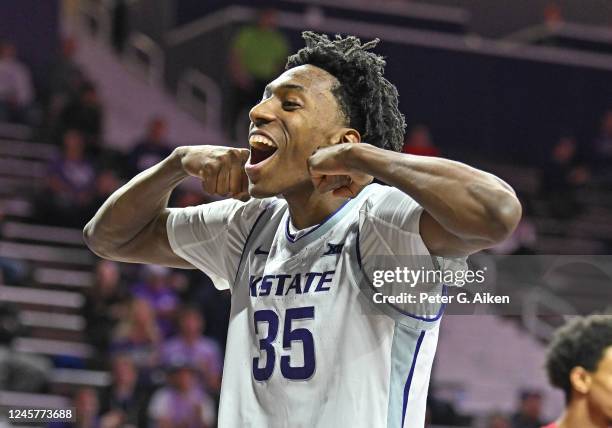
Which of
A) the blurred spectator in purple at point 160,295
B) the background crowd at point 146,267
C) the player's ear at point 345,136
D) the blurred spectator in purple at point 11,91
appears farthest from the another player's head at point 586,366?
the blurred spectator in purple at point 11,91

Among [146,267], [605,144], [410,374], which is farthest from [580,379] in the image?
[605,144]

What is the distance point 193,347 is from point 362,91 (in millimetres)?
6223

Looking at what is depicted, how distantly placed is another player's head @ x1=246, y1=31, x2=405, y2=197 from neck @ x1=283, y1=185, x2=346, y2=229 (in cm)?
5

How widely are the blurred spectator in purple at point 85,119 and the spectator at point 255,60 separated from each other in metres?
1.73

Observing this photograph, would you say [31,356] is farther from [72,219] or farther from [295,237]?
[295,237]

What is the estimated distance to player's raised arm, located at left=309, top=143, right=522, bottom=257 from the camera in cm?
292

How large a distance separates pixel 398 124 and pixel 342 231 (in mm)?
A: 413

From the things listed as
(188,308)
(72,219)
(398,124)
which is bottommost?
(398,124)

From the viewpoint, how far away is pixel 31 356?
9.70 m

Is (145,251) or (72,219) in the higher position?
(72,219)

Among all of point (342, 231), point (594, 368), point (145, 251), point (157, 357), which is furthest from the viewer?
point (157, 357)

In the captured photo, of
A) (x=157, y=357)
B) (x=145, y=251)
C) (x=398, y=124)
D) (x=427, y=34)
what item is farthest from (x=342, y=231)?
(x=427, y=34)

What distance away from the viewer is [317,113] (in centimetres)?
343

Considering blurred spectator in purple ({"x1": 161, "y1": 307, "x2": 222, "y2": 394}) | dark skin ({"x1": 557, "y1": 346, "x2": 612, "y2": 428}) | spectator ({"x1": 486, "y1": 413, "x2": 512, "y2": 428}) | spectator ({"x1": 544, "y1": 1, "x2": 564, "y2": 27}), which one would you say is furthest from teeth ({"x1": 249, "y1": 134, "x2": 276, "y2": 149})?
spectator ({"x1": 544, "y1": 1, "x2": 564, "y2": 27})
